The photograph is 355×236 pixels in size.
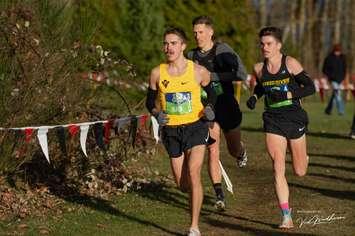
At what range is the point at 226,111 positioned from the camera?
11.1 meters

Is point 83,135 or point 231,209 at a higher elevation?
point 83,135

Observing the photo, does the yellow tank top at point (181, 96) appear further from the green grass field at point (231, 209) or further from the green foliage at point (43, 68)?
the green foliage at point (43, 68)

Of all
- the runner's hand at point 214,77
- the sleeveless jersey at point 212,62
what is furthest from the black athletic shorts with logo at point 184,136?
the sleeveless jersey at point 212,62

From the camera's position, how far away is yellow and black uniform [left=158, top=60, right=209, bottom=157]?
9.27 metres

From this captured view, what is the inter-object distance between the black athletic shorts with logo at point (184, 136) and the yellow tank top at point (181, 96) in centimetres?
6

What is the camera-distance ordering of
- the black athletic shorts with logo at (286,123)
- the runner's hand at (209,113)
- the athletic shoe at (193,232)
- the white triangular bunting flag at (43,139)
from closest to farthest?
the athletic shoe at (193,232) → the runner's hand at (209,113) → the black athletic shorts with logo at (286,123) → the white triangular bunting flag at (43,139)

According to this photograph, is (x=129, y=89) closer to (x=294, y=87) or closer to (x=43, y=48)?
(x=43, y=48)

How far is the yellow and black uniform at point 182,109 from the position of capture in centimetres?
927

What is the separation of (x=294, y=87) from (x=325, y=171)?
4654 mm

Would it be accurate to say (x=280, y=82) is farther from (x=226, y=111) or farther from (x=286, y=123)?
(x=226, y=111)

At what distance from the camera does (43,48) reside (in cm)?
1123

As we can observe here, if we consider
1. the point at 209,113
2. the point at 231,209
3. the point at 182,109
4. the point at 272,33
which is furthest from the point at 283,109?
the point at 231,209

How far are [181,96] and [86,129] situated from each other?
7.50 feet

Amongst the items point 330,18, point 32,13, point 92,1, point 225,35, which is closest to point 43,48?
point 32,13
